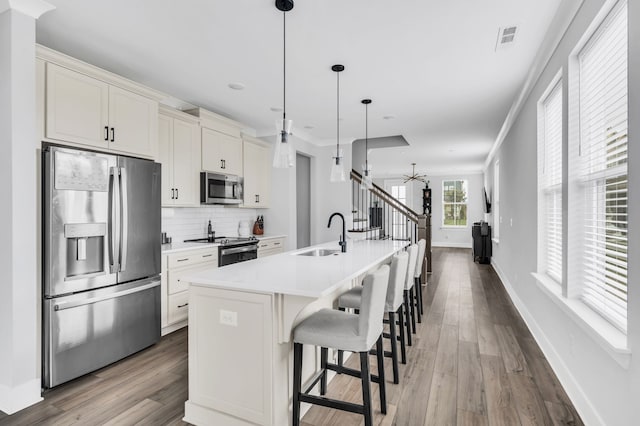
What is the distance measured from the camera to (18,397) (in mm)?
2254

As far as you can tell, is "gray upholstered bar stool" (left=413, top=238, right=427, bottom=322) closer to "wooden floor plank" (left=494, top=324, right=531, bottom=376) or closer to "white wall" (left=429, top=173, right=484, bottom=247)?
"wooden floor plank" (left=494, top=324, right=531, bottom=376)

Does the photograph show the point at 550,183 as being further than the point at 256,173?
No

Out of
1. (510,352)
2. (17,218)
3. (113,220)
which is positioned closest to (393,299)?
(510,352)

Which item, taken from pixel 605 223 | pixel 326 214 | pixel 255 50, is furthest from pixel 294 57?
pixel 326 214

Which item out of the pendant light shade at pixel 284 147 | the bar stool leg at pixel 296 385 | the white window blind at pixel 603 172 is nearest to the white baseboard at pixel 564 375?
the white window blind at pixel 603 172

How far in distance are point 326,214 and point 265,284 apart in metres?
4.83

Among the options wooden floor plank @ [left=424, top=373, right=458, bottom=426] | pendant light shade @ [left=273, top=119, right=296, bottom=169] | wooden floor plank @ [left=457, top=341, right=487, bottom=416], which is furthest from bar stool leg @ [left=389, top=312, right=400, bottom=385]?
pendant light shade @ [left=273, top=119, right=296, bottom=169]

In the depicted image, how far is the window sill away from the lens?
1.60 metres

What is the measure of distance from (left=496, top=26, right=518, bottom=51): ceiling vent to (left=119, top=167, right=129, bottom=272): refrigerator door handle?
3268 millimetres

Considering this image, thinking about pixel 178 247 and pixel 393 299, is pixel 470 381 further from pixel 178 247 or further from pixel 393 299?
pixel 178 247

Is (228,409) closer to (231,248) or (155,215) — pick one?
(155,215)

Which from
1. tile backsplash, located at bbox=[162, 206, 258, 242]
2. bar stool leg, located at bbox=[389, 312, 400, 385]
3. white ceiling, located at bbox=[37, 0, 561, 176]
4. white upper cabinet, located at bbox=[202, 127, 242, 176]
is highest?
white ceiling, located at bbox=[37, 0, 561, 176]

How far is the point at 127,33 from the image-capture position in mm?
2662

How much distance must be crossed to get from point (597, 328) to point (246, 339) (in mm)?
1926
